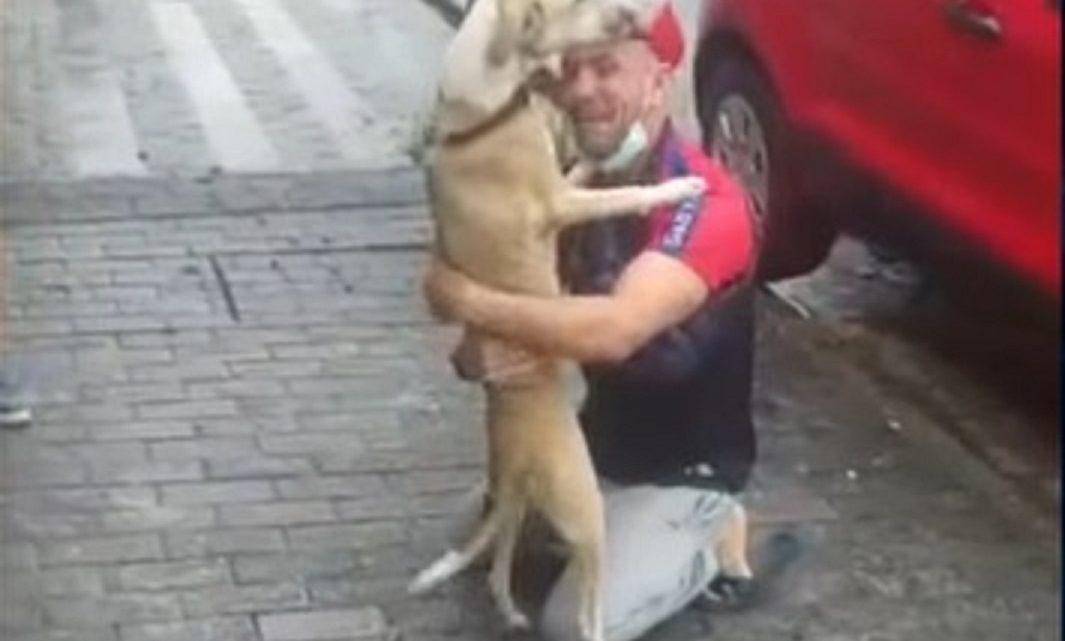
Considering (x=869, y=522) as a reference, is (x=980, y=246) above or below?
above

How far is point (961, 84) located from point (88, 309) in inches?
104

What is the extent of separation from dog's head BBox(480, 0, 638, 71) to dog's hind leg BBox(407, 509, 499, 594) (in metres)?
0.97

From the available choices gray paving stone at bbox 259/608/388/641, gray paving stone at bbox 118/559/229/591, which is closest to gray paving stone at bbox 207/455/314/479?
gray paving stone at bbox 118/559/229/591

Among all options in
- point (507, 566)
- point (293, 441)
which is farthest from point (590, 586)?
point (293, 441)

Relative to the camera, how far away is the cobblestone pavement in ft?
17.3

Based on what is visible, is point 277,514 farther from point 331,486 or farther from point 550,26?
point 550,26

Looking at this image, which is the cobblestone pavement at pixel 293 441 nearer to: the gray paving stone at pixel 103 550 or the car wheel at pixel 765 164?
the gray paving stone at pixel 103 550

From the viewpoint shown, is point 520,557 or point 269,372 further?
point 269,372

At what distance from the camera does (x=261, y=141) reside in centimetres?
984

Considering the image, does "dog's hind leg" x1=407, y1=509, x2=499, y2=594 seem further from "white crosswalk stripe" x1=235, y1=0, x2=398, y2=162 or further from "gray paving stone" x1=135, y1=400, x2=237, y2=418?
"white crosswalk stripe" x1=235, y1=0, x2=398, y2=162

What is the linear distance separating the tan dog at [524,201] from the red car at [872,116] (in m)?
→ 0.77

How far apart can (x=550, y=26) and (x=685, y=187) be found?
40 centimetres

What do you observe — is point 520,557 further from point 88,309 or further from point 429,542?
point 88,309

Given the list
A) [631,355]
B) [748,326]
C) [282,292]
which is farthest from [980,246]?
[282,292]
